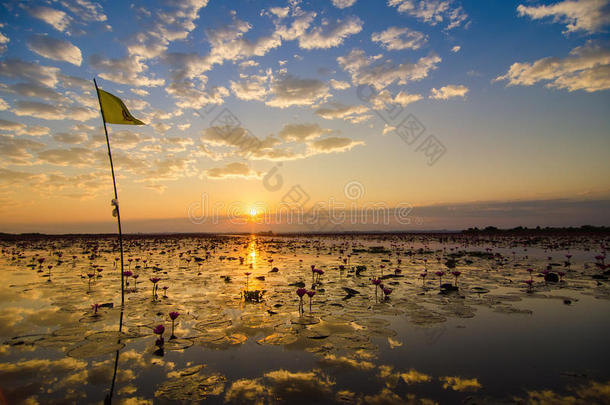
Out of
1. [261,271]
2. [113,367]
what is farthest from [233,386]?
[261,271]

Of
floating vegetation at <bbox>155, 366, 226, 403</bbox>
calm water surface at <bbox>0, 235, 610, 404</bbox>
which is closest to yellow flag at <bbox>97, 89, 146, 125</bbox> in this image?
calm water surface at <bbox>0, 235, 610, 404</bbox>

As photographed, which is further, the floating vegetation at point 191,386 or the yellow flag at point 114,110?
the yellow flag at point 114,110

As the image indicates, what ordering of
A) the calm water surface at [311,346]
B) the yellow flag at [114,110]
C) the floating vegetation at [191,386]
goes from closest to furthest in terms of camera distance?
the floating vegetation at [191,386] → the calm water surface at [311,346] → the yellow flag at [114,110]

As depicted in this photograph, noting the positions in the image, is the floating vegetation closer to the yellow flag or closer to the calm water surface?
the calm water surface

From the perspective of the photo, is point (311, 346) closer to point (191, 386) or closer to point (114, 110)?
point (191, 386)

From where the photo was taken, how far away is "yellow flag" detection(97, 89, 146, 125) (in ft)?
32.0

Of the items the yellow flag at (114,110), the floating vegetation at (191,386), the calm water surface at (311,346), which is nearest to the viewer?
the floating vegetation at (191,386)

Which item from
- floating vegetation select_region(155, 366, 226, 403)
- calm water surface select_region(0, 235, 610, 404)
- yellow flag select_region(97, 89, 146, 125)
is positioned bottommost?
calm water surface select_region(0, 235, 610, 404)

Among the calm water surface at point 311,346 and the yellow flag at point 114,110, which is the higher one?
the yellow flag at point 114,110

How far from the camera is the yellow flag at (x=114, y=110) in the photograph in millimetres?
9754

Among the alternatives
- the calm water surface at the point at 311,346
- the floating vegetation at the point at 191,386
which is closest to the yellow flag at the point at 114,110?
the calm water surface at the point at 311,346

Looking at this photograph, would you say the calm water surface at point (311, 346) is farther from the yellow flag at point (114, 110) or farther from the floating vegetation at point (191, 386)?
the yellow flag at point (114, 110)

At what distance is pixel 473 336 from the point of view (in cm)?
765

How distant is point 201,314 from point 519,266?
68.3 ft
